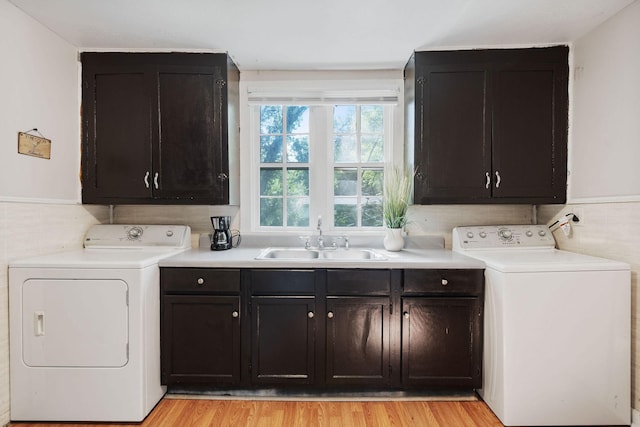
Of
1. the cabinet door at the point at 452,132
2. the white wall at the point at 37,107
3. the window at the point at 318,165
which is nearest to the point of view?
the white wall at the point at 37,107

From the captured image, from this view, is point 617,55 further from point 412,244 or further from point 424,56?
point 412,244

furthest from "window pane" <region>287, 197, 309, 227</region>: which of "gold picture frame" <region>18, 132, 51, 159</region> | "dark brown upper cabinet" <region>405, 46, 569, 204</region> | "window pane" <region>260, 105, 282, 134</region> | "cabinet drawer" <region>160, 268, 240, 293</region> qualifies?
"gold picture frame" <region>18, 132, 51, 159</region>

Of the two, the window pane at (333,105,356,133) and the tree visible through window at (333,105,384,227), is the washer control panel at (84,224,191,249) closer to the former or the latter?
the tree visible through window at (333,105,384,227)

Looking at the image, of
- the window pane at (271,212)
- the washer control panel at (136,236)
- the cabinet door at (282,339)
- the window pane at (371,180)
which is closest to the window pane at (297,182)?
the window pane at (271,212)

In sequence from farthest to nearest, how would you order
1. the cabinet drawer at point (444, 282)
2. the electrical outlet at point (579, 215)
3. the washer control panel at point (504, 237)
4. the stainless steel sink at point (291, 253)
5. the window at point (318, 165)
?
the window at point (318, 165), the stainless steel sink at point (291, 253), the washer control panel at point (504, 237), the electrical outlet at point (579, 215), the cabinet drawer at point (444, 282)

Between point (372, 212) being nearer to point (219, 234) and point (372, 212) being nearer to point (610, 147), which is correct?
point (219, 234)

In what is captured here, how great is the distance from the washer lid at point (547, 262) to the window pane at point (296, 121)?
1604 mm

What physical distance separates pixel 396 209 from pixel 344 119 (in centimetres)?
86

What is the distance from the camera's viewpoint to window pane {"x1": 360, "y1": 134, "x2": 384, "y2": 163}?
2809 millimetres

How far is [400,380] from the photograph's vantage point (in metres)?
2.08

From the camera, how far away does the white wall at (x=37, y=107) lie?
5.95 feet

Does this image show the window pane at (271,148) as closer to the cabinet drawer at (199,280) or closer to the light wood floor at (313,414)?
the cabinet drawer at (199,280)

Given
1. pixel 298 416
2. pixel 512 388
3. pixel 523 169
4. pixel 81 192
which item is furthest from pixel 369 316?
pixel 81 192

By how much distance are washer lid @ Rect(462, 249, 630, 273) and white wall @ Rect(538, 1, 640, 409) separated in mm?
114
